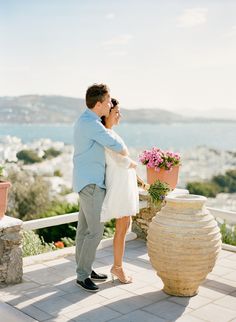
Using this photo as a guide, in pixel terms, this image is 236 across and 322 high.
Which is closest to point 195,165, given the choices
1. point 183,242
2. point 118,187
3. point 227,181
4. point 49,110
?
point 227,181

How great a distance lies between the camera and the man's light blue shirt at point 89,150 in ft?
13.3

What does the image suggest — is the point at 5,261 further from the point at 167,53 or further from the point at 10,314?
the point at 167,53

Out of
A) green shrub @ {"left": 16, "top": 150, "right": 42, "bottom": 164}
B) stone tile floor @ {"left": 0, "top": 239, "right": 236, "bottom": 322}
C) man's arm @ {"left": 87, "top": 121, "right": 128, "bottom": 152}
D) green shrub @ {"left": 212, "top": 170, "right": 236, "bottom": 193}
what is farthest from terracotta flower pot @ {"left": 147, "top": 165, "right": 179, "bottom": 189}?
green shrub @ {"left": 212, "top": 170, "right": 236, "bottom": 193}

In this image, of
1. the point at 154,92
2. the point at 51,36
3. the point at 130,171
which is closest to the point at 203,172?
the point at 154,92

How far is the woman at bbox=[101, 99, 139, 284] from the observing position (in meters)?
4.19

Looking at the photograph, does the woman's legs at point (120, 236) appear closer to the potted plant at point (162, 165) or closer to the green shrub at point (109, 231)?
the potted plant at point (162, 165)

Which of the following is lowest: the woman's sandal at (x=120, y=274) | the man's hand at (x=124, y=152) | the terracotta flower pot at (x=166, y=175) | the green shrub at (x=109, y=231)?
the green shrub at (x=109, y=231)

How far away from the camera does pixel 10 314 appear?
3744 mm

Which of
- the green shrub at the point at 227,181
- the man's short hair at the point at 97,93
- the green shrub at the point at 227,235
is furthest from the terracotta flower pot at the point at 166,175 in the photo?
the green shrub at the point at 227,181

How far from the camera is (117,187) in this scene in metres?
4.20

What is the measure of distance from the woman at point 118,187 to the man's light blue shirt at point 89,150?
0.26ft

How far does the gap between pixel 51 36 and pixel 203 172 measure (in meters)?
17.2

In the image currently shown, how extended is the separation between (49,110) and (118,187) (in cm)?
3271

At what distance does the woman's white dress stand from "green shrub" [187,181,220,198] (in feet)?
87.3
